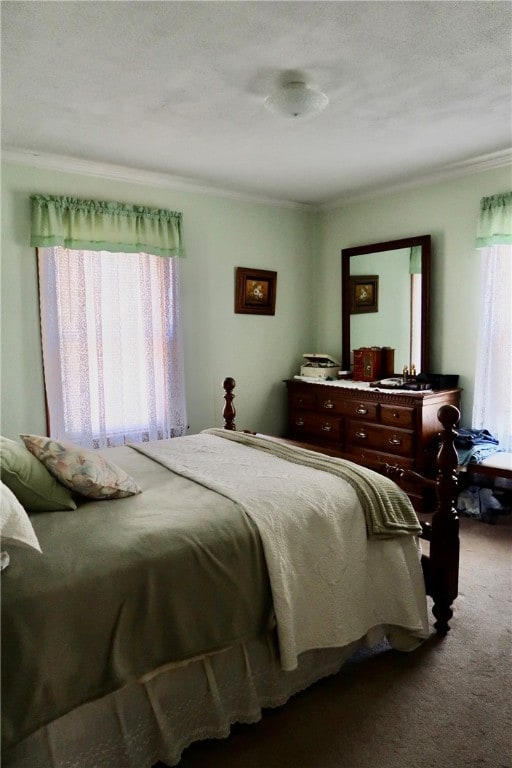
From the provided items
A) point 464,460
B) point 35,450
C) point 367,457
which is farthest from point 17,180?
point 464,460

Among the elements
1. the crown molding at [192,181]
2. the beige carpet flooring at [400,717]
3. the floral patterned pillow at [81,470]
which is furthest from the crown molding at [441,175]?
the floral patterned pillow at [81,470]

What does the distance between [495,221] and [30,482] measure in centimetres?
345

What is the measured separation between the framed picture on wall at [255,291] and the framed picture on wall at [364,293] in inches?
28.1

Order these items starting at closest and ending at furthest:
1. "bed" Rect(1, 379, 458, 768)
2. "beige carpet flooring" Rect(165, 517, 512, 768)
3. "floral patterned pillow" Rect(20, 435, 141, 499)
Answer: "bed" Rect(1, 379, 458, 768), "beige carpet flooring" Rect(165, 517, 512, 768), "floral patterned pillow" Rect(20, 435, 141, 499)

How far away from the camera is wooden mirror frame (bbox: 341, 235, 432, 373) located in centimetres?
416

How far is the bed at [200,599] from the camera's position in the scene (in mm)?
1358

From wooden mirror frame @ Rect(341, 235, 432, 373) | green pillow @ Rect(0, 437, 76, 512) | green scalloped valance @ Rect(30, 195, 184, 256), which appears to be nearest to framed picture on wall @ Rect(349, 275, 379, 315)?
wooden mirror frame @ Rect(341, 235, 432, 373)

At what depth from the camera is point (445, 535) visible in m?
2.24

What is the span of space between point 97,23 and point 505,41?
161 cm

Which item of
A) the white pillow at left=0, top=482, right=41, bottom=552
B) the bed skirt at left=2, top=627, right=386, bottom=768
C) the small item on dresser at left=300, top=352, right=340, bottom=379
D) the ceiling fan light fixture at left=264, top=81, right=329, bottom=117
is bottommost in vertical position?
the bed skirt at left=2, top=627, right=386, bottom=768

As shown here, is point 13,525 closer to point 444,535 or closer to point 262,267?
point 444,535

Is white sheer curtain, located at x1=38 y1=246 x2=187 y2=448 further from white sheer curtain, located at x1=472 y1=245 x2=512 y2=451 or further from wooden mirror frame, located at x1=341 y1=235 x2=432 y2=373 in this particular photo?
white sheer curtain, located at x1=472 y1=245 x2=512 y2=451

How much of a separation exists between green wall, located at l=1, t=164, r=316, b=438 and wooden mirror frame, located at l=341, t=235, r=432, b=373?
0.43 meters

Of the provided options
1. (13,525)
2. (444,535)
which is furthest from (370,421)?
(13,525)
